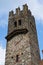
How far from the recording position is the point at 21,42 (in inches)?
854

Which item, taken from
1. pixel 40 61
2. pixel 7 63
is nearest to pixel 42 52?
pixel 40 61

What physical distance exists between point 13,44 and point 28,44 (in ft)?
7.28

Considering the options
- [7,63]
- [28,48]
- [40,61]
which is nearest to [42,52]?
[40,61]

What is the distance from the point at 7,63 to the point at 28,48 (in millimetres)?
3098

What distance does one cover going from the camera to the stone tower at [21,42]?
20.4 metres

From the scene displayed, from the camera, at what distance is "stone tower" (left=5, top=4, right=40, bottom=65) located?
20.4 metres

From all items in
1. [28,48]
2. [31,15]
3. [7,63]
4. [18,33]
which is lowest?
[7,63]

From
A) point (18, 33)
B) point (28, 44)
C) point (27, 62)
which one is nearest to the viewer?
point (27, 62)

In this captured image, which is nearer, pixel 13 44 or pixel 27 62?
pixel 27 62

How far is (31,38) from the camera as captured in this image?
22219 millimetres

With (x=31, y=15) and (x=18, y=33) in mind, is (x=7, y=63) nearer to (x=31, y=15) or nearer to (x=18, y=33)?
(x=18, y=33)

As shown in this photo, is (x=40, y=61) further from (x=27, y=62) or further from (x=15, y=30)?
(x=15, y=30)

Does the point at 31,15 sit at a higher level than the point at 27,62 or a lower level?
higher

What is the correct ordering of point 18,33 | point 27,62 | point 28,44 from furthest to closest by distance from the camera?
point 18,33, point 28,44, point 27,62
